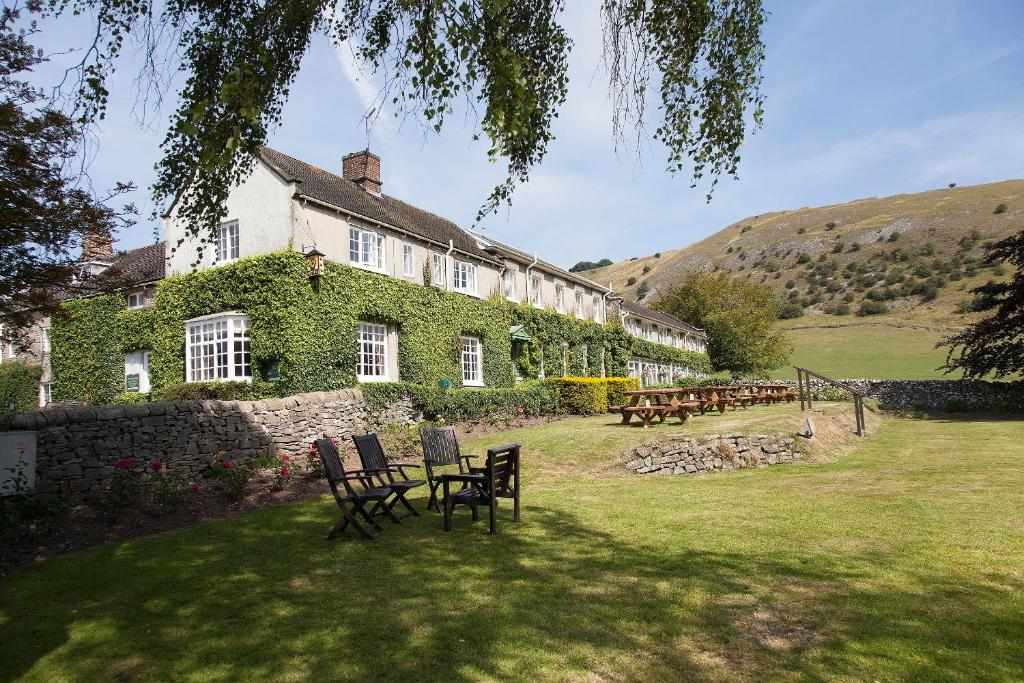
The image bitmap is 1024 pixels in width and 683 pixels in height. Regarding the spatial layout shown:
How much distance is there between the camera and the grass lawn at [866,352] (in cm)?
5006

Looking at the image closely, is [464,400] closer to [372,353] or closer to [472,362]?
[372,353]

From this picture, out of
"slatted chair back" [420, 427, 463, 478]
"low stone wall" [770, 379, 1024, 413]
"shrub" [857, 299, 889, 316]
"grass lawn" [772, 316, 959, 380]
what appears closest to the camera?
"slatted chair back" [420, 427, 463, 478]

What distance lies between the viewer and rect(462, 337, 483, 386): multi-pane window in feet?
77.0

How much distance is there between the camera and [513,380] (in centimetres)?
2561

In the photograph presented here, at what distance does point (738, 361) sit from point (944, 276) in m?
45.7

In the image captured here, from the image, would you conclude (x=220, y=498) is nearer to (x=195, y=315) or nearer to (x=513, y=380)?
(x=195, y=315)

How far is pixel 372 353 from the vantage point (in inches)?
775

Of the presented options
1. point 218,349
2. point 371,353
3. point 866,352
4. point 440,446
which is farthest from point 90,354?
point 866,352

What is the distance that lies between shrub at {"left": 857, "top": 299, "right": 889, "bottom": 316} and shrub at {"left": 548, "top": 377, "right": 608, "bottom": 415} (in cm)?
6637

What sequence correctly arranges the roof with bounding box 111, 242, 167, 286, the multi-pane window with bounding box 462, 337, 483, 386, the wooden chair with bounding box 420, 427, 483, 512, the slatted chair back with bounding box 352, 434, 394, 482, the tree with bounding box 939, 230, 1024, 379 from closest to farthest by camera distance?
the slatted chair back with bounding box 352, 434, 394, 482, the wooden chair with bounding box 420, 427, 483, 512, the roof with bounding box 111, 242, 167, 286, the multi-pane window with bounding box 462, 337, 483, 386, the tree with bounding box 939, 230, 1024, 379

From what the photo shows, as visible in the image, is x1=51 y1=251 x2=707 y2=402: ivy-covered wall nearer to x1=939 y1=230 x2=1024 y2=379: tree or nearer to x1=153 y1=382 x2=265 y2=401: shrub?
x1=153 y1=382 x2=265 y2=401: shrub

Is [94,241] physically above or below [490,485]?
above

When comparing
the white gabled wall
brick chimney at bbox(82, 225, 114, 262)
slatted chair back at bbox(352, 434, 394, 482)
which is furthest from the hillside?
brick chimney at bbox(82, 225, 114, 262)

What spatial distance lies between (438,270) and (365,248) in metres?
3.44
